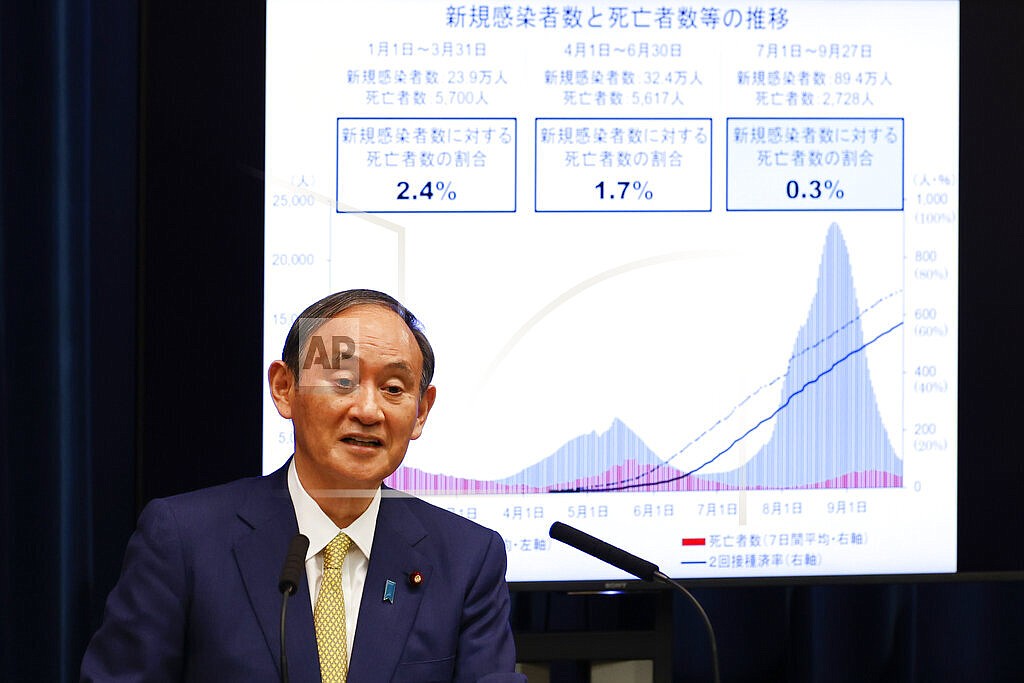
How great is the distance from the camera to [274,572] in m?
1.54

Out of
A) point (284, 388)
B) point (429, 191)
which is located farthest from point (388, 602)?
point (429, 191)

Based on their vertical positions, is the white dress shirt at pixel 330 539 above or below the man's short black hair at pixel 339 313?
below

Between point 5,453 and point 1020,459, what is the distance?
6.30 ft

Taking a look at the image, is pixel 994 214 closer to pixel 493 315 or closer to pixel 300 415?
pixel 493 315

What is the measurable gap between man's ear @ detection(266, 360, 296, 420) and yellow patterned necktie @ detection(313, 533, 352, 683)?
210mm

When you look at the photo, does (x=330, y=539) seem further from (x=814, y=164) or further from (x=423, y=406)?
(x=814, y=164)

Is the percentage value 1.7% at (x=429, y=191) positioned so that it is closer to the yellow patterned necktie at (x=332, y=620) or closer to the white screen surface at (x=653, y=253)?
the white screen surface at (x=653, y=253)

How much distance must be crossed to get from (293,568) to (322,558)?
40cm

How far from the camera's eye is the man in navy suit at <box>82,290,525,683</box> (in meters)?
1.49

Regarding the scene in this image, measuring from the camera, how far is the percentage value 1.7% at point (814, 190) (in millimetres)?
2119

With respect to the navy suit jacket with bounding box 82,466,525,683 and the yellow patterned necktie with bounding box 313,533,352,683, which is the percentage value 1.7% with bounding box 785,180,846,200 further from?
the yellow patterned necktie with bounding box 313,533,352,683

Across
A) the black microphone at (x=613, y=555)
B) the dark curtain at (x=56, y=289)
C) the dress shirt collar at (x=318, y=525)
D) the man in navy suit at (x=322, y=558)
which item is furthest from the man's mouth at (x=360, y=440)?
the dark curtain at (x=56, y=289)

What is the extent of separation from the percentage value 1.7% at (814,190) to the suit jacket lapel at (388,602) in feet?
3.21

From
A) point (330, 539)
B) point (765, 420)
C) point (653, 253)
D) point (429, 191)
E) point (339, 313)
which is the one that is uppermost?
point (429, 191)
